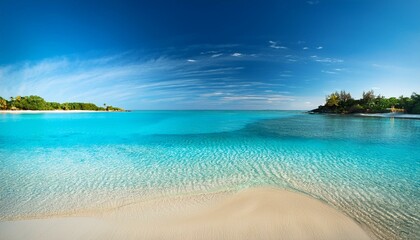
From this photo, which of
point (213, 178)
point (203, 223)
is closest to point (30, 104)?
point (213, 178)

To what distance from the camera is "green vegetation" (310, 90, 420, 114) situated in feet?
169

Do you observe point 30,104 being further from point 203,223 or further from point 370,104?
point 370,104

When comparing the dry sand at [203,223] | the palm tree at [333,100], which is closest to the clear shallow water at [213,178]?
the dry sand at [203,223]

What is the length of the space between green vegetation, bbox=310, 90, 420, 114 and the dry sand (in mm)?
64875

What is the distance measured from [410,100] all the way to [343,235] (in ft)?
221

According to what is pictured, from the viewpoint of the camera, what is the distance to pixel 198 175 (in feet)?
23.7

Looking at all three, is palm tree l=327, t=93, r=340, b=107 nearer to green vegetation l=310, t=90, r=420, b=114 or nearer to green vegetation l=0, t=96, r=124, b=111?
green vegetation l=310, t=90, r=420, b=114

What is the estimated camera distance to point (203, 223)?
412cm

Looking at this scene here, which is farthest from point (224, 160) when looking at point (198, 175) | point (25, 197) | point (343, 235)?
point (25, 197)

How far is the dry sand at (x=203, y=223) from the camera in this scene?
377cm

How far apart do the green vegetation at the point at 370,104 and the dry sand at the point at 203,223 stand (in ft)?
213

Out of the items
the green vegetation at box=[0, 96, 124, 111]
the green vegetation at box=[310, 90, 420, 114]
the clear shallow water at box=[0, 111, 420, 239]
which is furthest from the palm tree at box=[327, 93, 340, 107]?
the green vegetation at box=[0, 96, 124, 111]

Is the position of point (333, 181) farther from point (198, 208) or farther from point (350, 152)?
point (350, 152)

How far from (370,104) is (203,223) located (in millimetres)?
79292
